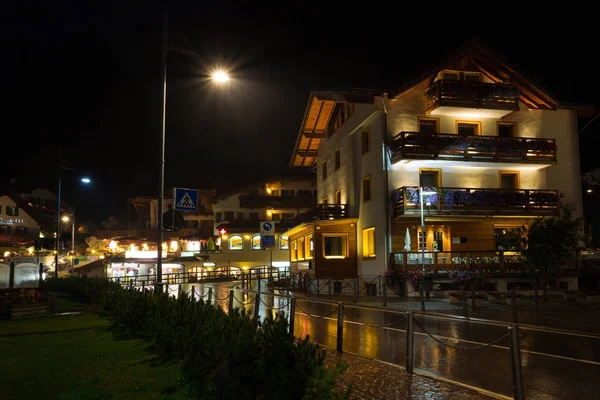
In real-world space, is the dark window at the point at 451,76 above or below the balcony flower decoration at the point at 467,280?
above

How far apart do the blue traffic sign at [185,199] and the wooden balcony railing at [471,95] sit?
16.7 m

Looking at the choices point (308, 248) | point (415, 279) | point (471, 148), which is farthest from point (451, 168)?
point (308, 248)

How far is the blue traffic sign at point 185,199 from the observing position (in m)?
15.9

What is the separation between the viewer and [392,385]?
24.9ft

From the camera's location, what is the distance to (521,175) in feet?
102

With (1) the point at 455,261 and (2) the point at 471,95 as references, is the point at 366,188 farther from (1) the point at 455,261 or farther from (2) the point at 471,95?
(2) the point at 471,95

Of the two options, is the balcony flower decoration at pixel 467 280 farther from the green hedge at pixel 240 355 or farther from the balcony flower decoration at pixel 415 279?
the green hedge at pixel 240 355

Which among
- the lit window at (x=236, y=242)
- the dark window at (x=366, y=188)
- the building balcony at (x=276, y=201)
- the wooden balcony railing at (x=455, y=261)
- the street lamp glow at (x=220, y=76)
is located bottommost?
the wooden balcony railing at (x=455, y=261)

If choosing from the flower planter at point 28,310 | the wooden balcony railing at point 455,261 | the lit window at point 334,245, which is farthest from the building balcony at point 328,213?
the flower planter at point 28,310

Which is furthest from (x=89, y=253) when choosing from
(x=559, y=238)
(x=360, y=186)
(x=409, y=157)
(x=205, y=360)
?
(x=205, y=360)

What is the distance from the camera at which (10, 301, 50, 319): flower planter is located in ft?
63.9

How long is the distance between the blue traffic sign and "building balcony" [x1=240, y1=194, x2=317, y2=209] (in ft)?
164

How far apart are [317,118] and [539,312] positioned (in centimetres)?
2359

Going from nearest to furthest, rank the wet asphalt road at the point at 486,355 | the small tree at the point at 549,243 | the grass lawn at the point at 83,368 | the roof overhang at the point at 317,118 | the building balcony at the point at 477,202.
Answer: the grass lawn at the point at 83,368
the wet asphalt road at the point at 486,355
the small tree at the point at 549,243
the building balcony at the point at 477,202
the roof overhang at the point at 317,118
